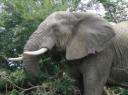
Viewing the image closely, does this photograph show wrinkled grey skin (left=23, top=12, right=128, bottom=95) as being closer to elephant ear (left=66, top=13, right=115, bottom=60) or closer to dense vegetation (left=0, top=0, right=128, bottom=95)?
elephant ear (left=66, top=13, right=115, bottom=60)

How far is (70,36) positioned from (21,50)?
12.2 ft

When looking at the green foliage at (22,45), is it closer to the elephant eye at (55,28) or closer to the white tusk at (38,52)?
the elephant eye at (55,28)

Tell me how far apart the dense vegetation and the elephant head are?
1.87 meters

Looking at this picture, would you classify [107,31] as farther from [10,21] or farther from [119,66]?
[10,21]

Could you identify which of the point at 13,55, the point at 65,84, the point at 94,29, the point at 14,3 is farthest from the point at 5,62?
Answer: the point at 94,29

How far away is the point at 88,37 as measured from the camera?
302 inches

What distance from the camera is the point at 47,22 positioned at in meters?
7.45

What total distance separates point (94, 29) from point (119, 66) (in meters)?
0.76

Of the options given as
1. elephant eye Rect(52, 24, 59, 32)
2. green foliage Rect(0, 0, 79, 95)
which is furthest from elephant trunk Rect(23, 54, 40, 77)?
green foliage Rect(0, 0, 79, 95)

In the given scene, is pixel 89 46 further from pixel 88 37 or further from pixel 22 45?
pixel 22 45

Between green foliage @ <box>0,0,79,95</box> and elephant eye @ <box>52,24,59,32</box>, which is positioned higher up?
elephant eye @ <box>52,24,59,32</box>

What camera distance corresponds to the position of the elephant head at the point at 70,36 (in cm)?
718

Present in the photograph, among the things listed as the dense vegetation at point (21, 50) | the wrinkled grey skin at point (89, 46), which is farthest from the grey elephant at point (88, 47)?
the dense vegetation at point (21, 50)

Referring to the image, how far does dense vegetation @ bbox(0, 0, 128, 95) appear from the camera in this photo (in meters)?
9.69
